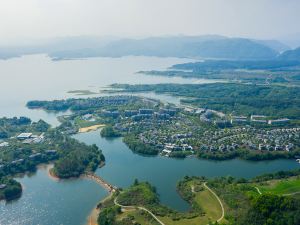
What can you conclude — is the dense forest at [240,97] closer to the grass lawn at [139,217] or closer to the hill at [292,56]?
the grass lawn at [139,217]

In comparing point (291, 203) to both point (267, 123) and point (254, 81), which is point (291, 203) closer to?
point (267, 123)

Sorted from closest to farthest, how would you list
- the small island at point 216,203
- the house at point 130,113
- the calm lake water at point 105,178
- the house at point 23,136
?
1. the small island at point 216,203
2. the calm lake water at point 105,178
3. the house at point 23,136
4. the house at point 130,113

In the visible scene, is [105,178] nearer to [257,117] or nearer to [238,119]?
[238,119]

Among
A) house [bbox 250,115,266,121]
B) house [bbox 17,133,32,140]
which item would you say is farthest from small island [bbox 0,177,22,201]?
house [bbox 250,115,266,121]

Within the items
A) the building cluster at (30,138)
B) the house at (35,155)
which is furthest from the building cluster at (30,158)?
the building cluster at (30,138)

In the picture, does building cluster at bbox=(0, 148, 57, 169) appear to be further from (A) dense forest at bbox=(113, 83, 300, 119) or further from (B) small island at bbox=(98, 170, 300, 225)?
(A) dense forest at bbox=(113, 83, 300, 119)

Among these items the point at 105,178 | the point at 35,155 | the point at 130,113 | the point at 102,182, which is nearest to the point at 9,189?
the point at 35,155
